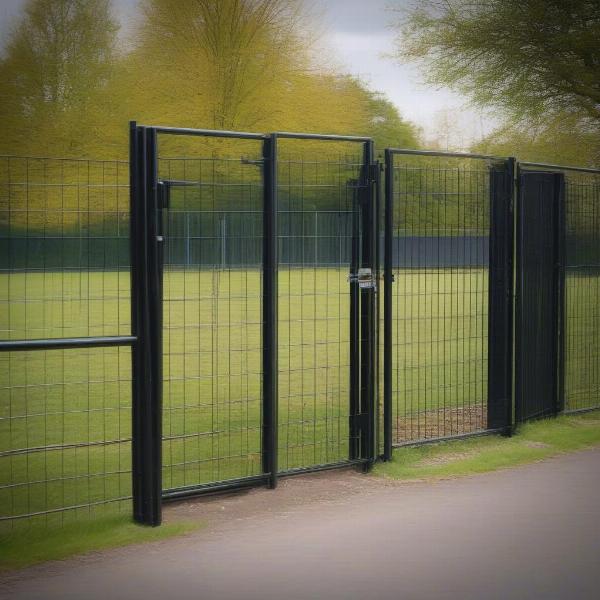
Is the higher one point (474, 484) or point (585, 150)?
point (585, 150)

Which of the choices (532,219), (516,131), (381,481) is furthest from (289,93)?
(381,481)

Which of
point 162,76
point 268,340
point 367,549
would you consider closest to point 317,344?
point 268,340

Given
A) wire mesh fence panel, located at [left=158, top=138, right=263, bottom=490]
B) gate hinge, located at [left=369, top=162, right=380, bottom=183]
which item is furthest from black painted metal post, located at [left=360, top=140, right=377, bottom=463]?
wire mesh fence panel, located at [left=158, top=138, right=263, bottom=490]

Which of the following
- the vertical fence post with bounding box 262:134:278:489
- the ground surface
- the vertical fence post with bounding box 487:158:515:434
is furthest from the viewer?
the vertical fence post with bounding box 487:158:515:434

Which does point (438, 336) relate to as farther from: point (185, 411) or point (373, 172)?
point (373, 172)

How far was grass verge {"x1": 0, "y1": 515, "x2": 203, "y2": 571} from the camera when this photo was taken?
225 inches

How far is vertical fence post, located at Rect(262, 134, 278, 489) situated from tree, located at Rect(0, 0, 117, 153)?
32.7 m

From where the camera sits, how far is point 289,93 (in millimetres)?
41875

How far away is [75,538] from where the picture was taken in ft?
19.8

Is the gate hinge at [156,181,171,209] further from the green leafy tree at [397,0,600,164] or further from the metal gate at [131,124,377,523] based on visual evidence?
the green leafy tree at [397,0,600,164]

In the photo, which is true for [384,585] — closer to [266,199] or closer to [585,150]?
[266,199]

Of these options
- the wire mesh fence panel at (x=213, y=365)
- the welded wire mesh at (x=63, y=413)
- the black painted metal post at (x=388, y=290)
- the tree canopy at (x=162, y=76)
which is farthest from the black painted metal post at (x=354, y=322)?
the tree canopy at (x=162, y=76)

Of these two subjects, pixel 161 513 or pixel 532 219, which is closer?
pixel 161 513

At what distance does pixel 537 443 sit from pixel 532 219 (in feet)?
7.09
